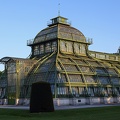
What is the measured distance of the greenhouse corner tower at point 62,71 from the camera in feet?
226

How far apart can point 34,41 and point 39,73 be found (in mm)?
18124

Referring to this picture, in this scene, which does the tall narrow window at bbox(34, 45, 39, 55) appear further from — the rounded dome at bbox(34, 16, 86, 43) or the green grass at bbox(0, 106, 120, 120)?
the green grass at bbox(0, 106, 120, 120)

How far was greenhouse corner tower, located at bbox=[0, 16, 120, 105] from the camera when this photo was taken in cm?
6888

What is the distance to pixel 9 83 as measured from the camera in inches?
3027

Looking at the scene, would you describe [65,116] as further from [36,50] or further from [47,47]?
[36,50]

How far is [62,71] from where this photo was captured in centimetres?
6906

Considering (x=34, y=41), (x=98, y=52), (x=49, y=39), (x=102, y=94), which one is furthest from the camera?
(x=98, y=52)

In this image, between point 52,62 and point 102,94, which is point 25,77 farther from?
point 102,94

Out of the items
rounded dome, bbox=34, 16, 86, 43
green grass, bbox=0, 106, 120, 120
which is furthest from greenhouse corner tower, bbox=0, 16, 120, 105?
green grass, bbox=0, 106, 120, 120

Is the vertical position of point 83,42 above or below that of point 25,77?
above

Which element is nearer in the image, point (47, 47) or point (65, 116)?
point (65, 116)

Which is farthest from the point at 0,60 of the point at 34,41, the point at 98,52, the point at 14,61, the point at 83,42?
the point at 98,52

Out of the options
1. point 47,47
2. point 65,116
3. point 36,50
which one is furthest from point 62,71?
point 65,116

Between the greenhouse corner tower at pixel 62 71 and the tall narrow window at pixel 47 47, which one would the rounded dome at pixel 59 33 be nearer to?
the greenhouse corner tower at pixel 62 71
